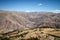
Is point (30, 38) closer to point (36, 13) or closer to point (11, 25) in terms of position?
point (11, 25)

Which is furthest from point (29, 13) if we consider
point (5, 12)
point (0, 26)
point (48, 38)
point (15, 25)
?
point (48, 38)

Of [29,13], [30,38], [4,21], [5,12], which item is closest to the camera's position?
[30,38]

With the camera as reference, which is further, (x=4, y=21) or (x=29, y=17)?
(x=29, y=17)

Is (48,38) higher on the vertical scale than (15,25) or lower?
higher

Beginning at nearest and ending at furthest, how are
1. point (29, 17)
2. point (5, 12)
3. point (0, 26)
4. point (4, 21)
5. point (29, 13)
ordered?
1. point (0, 26)
2. point (4, 21)
3. point (5, 12)
4. point (29, 17)
5. point (29, 13)

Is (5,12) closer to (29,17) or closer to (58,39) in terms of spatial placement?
(29,17)

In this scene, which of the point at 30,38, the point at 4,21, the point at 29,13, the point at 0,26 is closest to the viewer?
the point at 30,38

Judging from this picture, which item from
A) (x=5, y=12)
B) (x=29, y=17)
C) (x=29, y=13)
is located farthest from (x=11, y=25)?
(x=29, y=13)

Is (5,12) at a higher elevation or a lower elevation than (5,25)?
higher

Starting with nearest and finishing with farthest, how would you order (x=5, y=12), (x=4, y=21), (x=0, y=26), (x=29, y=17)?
(x=0, y=26)
(x=4, y=21)
(x=5, y=12)
(x=29, y=17)
